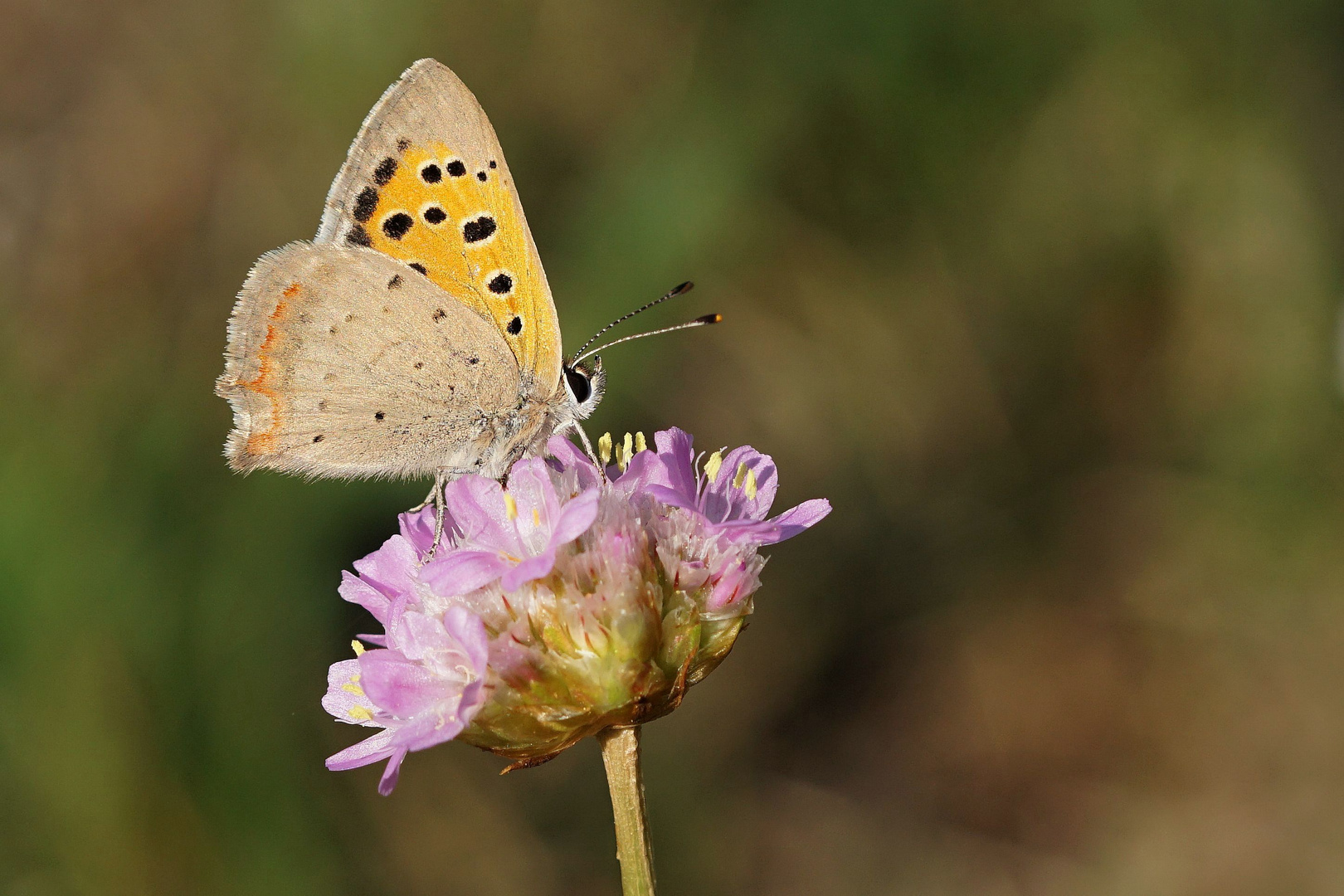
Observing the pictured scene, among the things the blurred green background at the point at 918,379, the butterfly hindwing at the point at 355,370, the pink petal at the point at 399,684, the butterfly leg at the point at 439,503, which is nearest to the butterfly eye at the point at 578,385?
the butterfly hindwing at the point at 355,370

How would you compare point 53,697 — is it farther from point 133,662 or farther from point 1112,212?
point 1112,212

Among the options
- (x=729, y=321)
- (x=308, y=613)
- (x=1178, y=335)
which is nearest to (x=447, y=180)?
(x=308, y=613)

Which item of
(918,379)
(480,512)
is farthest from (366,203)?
(918,379)

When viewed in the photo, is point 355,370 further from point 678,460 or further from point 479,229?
→ point 678,460

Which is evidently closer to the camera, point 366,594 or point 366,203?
point 366,594

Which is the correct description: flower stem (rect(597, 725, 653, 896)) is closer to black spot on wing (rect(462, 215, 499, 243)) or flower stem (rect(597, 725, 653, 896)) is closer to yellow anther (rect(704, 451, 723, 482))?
yellow anther (rect(704, 451, 723, 482))
